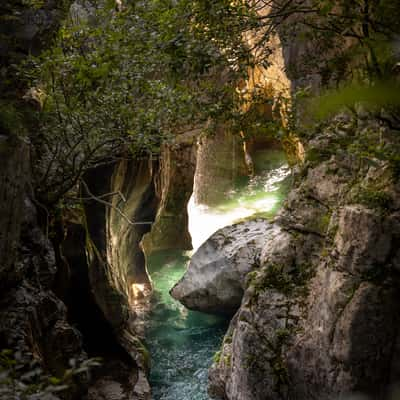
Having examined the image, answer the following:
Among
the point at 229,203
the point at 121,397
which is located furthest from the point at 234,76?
the point at 229,203

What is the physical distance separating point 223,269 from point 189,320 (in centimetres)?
221

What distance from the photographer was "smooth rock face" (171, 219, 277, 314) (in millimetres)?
12602

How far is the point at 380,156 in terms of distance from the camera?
8.15ft

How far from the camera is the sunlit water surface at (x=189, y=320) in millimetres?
10523

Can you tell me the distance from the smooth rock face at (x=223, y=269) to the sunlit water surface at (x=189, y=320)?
0.76 metres

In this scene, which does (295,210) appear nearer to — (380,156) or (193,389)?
(193,389)

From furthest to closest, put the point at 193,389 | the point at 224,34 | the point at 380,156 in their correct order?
the point at 193,389
the point at 224,34
the point at 380,156

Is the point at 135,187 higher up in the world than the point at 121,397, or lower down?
higher up

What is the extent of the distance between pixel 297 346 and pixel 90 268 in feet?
16.2

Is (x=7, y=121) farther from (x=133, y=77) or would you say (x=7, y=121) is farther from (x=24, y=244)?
(x=24, y=244)

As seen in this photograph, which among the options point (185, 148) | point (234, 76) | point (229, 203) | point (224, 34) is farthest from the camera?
point (229, 203)

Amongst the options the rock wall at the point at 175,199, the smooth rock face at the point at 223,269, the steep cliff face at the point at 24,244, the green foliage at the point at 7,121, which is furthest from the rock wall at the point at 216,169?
the green foliage at the point at 7,121

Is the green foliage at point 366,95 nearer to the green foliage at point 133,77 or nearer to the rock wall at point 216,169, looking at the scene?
the green foliage at point 133,77

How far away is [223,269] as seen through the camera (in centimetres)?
1266
